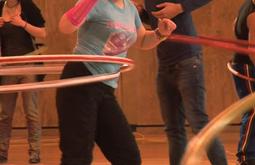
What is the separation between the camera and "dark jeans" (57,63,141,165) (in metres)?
3.46

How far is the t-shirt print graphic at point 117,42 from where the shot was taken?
358cm

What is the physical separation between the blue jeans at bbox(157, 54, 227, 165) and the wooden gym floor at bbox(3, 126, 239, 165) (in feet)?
4.63

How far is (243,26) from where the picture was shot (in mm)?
4570

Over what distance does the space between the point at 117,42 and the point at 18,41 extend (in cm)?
240

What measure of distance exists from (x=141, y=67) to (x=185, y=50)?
13.4 ft

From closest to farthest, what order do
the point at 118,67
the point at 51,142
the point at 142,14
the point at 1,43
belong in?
the point at 118,67, the point at 142,14, the point at 1,43, the point at 51,142

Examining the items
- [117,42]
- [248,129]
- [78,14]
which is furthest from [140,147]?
[78,14]

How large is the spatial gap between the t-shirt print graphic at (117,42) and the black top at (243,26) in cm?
116

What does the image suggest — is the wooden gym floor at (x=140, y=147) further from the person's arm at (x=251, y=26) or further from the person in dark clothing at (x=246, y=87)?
the person's arm at (x=251, y=26)

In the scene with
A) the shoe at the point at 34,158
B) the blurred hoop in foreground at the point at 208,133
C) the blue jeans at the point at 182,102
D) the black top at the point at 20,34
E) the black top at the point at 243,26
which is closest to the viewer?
the blurred hoop in foreground at the point at 208,133

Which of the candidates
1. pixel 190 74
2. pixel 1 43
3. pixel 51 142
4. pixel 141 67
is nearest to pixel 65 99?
pixel 190 74

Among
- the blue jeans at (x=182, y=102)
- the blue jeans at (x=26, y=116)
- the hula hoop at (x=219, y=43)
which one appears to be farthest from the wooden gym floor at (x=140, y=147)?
the hula hoop at (x=219, y=43)

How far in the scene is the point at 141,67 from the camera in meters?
8.45

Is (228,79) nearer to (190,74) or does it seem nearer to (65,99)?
(190,74)
